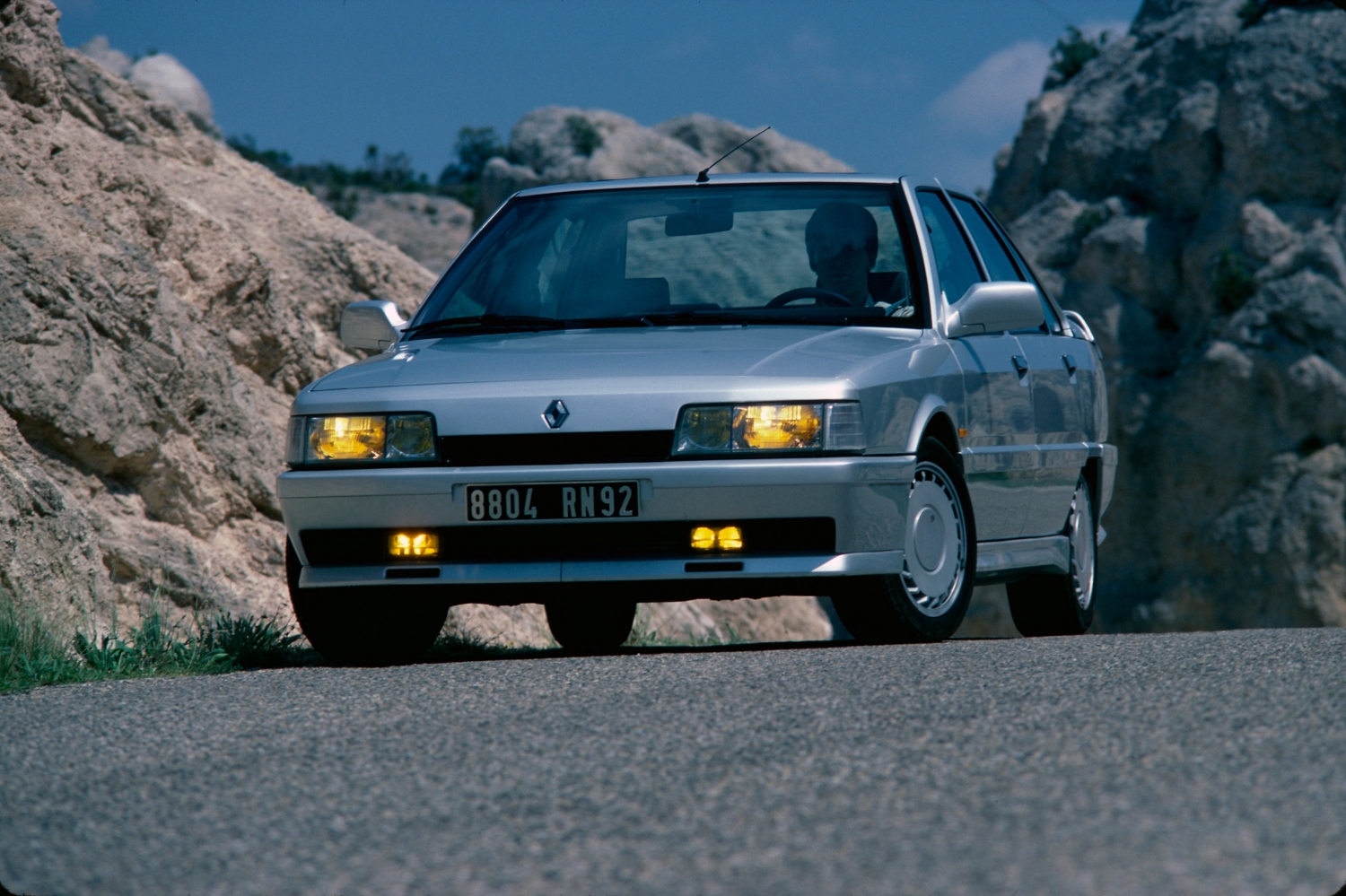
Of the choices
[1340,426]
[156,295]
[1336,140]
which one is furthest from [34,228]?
[1336,140]

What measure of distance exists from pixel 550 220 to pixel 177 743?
10.6 feet

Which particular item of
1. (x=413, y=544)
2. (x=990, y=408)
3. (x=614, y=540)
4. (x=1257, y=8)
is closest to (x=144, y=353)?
(x=413, y=544)

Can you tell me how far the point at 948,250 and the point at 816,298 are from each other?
747 millimetres

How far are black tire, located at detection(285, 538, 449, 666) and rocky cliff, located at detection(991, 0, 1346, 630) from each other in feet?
108

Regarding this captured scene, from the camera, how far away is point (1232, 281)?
127 feet

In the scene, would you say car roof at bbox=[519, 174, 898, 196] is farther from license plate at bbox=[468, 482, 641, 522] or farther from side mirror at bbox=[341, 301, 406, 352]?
license plate at bbox=[468, 482, 641, 522]

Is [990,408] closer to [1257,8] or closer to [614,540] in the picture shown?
[614,540]

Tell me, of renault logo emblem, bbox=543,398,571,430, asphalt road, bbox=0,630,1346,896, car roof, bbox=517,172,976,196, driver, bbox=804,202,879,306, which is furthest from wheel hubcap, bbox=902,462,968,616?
car roof, bbox=517,172,976,196

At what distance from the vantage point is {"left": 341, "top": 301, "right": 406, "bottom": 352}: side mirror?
5984 millimetres

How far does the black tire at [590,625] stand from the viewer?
294 inches

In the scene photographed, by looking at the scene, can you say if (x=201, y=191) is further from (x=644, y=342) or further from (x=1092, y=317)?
(x=1092, y=317)

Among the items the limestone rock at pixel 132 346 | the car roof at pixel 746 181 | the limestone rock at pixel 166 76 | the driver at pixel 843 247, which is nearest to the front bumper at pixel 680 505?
the driver at pixel 843 247

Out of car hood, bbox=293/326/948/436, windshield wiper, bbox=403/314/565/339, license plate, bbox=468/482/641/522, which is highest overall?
windshield wiper, bbox=403/314/565/339

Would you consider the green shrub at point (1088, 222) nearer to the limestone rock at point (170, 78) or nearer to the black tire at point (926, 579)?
the limestone rock at point (170, 78)
